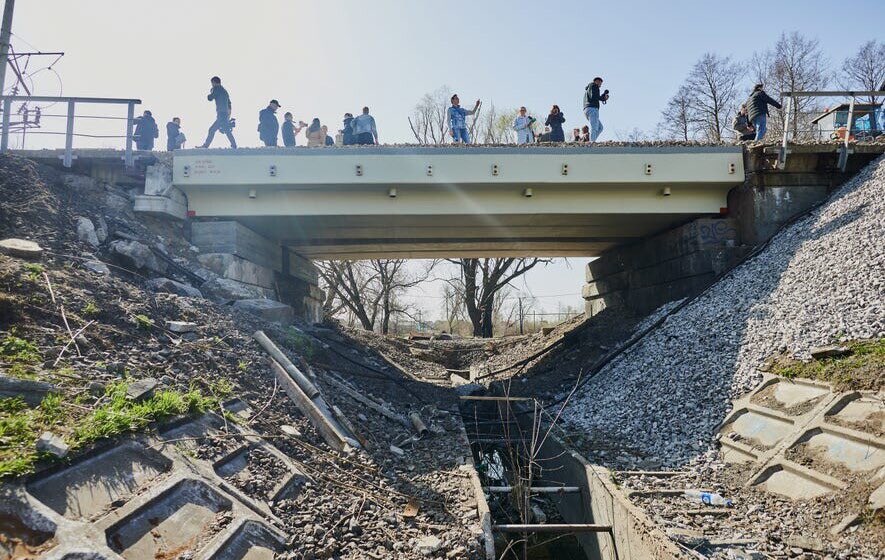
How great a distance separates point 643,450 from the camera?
7676 mm

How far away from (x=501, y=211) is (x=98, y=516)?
408 inches

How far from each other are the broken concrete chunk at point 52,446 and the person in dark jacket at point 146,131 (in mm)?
11106

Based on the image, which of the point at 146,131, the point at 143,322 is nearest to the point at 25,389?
the point at 143,322

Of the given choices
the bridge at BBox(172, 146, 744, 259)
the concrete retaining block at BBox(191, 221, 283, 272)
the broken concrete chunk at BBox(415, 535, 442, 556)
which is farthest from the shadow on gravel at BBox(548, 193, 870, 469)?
the concrete retaining block at BBox(191, 221, 283, 272)

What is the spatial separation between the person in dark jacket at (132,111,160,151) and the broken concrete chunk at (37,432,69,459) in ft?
36.4

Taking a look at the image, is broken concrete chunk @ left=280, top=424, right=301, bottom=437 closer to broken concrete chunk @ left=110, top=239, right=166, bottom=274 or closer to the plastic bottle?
the plastic bottle

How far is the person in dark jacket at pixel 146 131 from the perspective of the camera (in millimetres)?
13023

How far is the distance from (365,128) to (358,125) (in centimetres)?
26

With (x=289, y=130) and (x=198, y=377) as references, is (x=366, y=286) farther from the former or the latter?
(x=198, y=377)

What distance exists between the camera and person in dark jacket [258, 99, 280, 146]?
13.7 metres

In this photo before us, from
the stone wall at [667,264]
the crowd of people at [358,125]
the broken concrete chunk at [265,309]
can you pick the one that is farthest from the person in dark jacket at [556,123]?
the broken concrete chunk at [265,309]

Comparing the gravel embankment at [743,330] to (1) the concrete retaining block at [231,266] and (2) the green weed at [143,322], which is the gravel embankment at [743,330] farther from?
(1) the concrete retaining block at [231,266]

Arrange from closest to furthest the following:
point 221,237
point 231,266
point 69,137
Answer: point 69,137, point 231,266, point 221,237

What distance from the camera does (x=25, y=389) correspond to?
4.47 m
